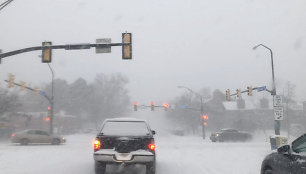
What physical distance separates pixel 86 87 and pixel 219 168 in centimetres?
8542

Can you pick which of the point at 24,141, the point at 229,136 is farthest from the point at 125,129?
the point at 229,136

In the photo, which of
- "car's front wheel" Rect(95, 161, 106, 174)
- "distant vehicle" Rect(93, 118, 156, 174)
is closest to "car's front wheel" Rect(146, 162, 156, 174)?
Answer: "distant vehicle" Rect(93, 118, 156, 174)

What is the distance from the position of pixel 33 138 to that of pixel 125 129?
20025 mm

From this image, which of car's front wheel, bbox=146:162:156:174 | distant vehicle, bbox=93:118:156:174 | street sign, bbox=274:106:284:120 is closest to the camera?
distant vehicle, bbox=93:118:156:174

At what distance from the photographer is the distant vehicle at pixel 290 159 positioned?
17.5 feet

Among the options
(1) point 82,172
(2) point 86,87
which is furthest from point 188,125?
(1) point 82,172

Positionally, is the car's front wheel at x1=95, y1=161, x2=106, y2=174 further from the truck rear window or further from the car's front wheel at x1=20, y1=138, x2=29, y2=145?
the car's front wheel at x1=20, y1=138, x2=29, y2=145

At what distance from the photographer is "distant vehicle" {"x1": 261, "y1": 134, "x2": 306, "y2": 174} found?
17.5ft

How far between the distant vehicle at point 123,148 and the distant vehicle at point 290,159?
3.21 m

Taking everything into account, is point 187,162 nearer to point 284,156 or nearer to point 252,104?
point 284,156

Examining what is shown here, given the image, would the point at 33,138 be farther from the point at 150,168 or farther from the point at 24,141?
the point at 150,168

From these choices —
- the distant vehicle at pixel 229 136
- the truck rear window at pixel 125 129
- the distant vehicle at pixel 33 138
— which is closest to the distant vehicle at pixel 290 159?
the truck rear window at pixel 125 129

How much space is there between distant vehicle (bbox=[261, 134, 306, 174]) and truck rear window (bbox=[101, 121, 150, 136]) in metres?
3.64

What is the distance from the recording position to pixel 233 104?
314 feet
